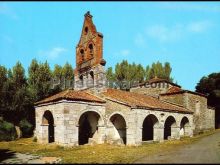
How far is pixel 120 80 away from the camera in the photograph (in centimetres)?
4744

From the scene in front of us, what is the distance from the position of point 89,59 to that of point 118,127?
22.0 feet

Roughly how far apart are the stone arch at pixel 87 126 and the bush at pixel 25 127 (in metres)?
10.2

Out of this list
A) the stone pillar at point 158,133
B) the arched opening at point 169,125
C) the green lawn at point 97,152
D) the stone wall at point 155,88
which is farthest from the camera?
the stone wall at point 155,88

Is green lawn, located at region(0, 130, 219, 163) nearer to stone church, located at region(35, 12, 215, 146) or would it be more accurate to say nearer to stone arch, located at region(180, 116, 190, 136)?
stone church, located at region(35, 12, 215, 146)

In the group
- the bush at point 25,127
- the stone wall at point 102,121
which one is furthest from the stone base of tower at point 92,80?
the bush at point 25,127

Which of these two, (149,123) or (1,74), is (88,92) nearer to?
(149,123)

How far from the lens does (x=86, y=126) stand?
2434cm

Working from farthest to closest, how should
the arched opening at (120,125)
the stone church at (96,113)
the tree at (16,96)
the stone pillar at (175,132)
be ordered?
1. the tree at (16,96)
2. the stone pillar at (175,132)
3. the arched opening at (120,125)
4. the stone church at (96,113)

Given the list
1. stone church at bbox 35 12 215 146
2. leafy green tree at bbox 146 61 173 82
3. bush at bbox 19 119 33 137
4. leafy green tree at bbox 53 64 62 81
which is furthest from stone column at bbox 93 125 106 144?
leafy green tree at bbox 146 61 173 82

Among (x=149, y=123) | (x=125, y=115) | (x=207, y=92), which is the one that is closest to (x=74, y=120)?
(x=125, y=115)

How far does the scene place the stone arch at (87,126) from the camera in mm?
23891

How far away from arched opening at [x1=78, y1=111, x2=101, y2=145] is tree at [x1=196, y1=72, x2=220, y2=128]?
73.7 feet

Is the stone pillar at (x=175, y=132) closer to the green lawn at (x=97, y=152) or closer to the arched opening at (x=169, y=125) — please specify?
the arched opening at (x=169, y=125)

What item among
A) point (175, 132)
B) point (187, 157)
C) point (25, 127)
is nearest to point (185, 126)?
point (175, 132)
